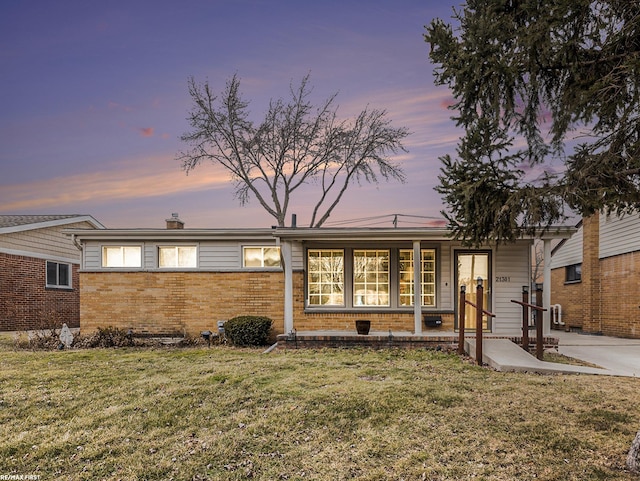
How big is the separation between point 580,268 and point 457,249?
934cm

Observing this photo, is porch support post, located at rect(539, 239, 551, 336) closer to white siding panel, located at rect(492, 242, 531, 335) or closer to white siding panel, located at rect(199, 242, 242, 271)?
white siding panel, located at rect(492, 242, 531, 335)

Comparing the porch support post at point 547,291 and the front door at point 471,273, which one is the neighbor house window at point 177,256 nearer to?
the front door at point 471,273

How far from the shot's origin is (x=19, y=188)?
1781 cm

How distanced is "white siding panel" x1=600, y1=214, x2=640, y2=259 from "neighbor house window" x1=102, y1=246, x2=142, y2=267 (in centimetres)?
1403

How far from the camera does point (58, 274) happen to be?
1773 centimetres

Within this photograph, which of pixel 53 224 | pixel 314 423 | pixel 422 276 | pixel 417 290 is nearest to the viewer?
pixel 314 423

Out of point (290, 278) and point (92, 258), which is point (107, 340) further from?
point (290, 278)

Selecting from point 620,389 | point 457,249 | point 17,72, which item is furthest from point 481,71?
point 17,72

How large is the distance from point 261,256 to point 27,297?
10208 millimetres

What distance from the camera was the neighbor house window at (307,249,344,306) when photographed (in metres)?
11.5

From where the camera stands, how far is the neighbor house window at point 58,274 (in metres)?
17.3

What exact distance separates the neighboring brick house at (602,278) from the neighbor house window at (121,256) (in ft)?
44.0

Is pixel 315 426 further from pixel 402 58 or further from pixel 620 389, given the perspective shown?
pixel 402 58

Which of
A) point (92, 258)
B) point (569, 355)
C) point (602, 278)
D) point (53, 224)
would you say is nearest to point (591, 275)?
point (602, 278)
